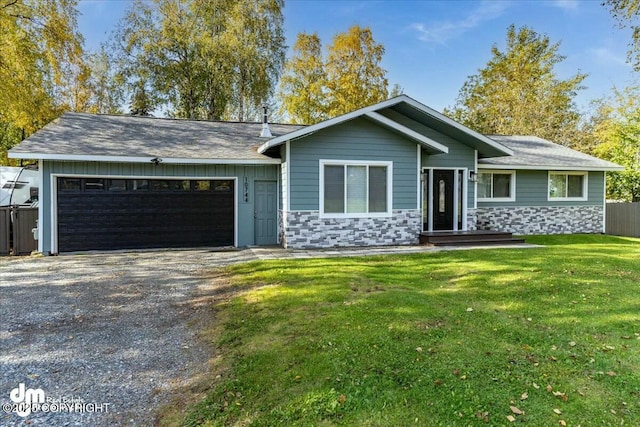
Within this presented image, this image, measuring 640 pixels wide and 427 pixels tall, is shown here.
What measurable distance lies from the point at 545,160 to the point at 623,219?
4299 mm

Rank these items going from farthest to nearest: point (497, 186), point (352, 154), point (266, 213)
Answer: point (497, 186), point (266, 213), point (352, 154)

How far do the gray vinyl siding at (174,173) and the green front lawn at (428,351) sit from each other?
4.46 metres

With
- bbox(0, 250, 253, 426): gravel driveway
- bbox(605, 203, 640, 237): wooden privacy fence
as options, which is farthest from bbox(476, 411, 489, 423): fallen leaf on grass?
bbox(605, 203, 640, 237): wooden privacy fence

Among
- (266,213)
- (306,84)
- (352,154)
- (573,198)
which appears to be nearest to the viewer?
(352,154)

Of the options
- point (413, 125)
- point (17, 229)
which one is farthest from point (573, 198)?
point (17, 229)

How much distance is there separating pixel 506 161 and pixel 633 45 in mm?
4855

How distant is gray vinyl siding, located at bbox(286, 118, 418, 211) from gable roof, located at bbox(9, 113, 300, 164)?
3.56 ft

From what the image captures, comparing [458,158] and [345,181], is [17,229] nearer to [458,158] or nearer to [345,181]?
[345,181]

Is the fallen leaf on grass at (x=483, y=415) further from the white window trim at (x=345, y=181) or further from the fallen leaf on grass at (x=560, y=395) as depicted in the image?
the white window trim at (x=345, y=181)

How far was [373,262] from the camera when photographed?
7.82m

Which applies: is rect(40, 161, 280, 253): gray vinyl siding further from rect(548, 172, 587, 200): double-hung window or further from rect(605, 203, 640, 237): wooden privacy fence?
rect(605, 203, 640, 237): wooden privacy fence

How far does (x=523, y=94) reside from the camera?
26625mm

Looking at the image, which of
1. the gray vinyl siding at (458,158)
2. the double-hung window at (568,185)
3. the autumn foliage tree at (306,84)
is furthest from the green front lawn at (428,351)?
the autumn foliage tree at (306,84)

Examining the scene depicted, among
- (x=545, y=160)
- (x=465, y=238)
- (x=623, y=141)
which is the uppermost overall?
(x=623, y=141)
